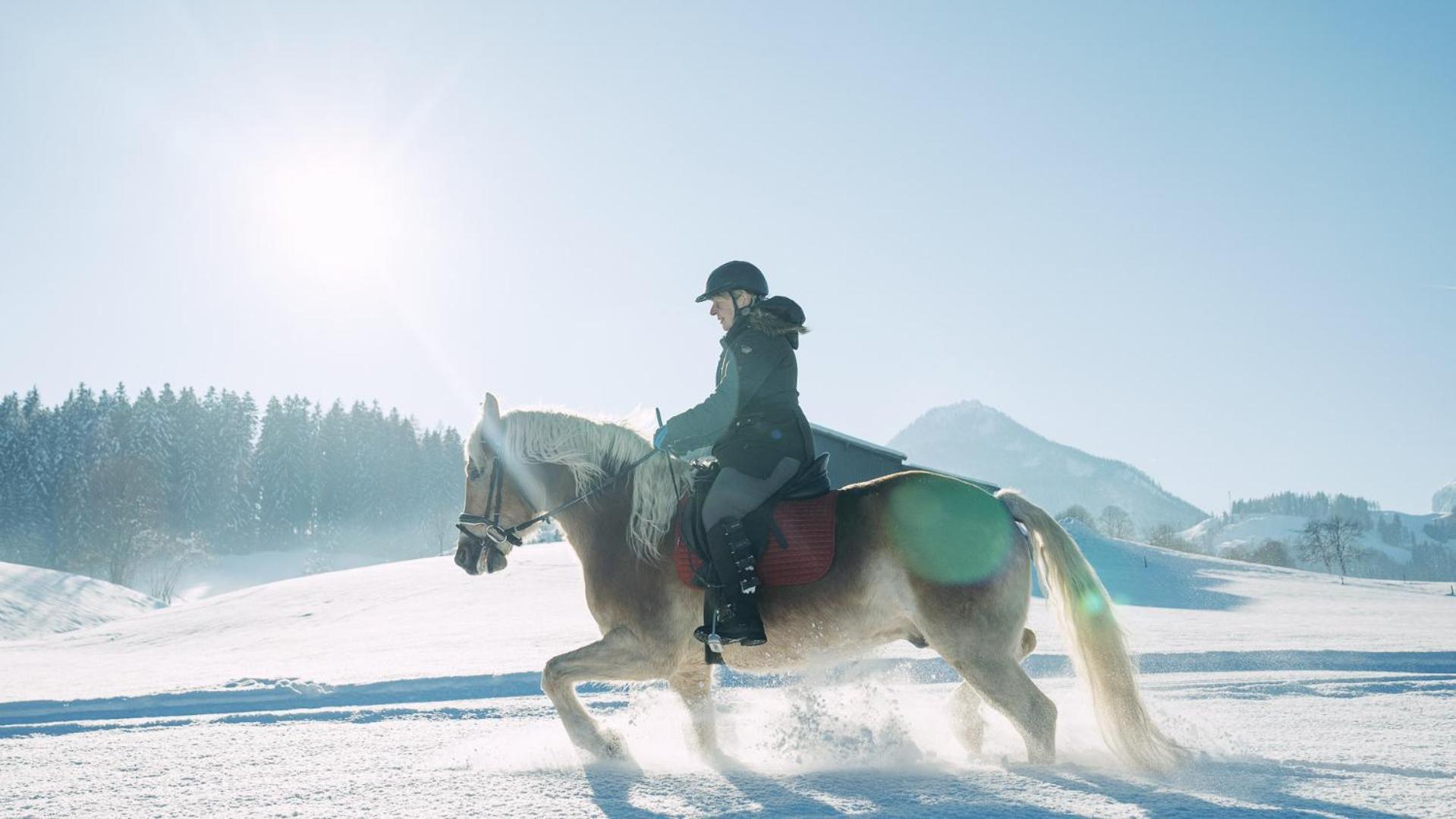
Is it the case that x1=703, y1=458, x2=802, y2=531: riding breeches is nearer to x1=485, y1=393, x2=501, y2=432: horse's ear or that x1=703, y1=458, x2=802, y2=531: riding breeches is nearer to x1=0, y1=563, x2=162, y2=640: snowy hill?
x1=485, y1=393, x2=501, y2=432: horse's ear

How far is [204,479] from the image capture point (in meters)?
66.2

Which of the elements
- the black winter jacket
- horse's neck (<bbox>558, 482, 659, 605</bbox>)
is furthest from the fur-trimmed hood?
horse's neck (<bbox>558, 482, 659, 605</bbox>)

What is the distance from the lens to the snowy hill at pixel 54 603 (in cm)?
2812

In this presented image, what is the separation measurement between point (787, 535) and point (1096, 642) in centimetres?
197

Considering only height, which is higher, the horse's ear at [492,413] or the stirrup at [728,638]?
the horse's ear at [492,413]

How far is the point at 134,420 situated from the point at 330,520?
649 inches

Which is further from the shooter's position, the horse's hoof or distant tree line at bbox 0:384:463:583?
distant tree line at bbox 0:384:463:583

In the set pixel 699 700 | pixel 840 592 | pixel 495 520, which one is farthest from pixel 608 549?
pixel 840 592

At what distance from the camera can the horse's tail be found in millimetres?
4535

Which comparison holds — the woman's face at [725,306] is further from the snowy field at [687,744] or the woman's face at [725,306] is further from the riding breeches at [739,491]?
the snowy field at [687,744]

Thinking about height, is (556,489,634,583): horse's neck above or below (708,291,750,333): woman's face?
below

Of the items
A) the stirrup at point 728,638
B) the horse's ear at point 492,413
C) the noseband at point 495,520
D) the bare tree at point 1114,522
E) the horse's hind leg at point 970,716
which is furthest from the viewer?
the bare tree at point 1114,522

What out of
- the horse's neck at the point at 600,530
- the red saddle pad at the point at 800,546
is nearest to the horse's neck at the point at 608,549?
the horse's neck at the point at 600,530

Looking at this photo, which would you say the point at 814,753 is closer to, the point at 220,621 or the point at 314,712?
the point at 314,712
